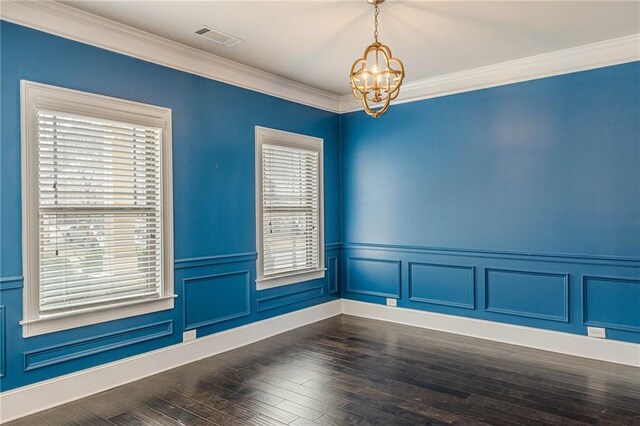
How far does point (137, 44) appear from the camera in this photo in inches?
139

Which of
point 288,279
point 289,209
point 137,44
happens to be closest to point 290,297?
point 288,279

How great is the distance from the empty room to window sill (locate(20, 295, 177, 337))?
0.07ft

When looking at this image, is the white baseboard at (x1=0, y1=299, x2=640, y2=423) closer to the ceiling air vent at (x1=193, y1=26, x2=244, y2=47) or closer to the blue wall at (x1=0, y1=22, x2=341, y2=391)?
the blue wall at (x1=0, y1=22, x2=341, y2=391)

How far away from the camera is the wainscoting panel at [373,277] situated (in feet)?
17.2

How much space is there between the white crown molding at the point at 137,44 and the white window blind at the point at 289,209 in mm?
721

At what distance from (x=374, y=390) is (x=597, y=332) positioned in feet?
7.40

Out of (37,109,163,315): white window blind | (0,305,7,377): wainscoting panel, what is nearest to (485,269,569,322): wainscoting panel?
(37,109,163,315): white window blind

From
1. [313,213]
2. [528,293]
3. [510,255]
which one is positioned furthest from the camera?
[313,213]

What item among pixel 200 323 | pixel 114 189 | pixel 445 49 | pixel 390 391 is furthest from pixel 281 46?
pixel 390 391

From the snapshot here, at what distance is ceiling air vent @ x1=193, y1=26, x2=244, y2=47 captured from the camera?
3484 mm

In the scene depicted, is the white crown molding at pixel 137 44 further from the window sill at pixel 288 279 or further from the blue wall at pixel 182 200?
the window sill at pixel 288 279

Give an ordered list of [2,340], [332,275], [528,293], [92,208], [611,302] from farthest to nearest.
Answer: [332,275]
[528,293]
[611,302]
[92,208]
[2,340]

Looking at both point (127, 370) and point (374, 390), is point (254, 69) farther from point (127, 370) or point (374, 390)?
point (374, 390)

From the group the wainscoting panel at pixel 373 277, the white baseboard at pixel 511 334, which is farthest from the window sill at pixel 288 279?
the white baseboard at pixel 511 334
